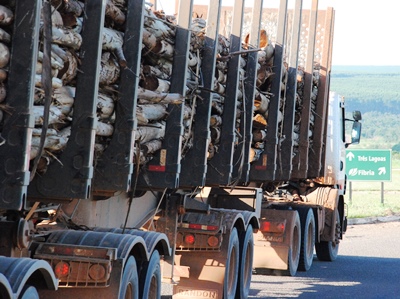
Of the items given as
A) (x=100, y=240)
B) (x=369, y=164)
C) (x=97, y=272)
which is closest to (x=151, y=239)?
(x=100, y=240)

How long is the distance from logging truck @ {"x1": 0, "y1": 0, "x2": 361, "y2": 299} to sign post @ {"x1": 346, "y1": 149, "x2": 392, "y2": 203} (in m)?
17.1

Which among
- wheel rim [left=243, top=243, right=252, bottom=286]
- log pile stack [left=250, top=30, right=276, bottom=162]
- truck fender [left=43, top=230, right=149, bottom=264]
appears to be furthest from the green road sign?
truck fender [left=43, top=230, right=149, bottom=264]

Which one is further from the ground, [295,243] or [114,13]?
[114,13]

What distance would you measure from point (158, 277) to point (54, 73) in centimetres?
286

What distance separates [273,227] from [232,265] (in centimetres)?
358

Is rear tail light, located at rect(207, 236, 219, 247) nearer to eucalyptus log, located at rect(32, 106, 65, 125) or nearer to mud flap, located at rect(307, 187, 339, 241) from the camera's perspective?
eucalyptus log, located at rect(32, 106, 65, 125)

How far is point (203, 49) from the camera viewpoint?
9.97 metres

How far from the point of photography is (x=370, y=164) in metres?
32.6

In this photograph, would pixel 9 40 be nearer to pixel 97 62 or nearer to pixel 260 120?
pixel 97 62

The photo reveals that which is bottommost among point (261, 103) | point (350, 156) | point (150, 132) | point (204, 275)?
point (204, 275)

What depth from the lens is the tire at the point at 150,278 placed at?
27.5 ft

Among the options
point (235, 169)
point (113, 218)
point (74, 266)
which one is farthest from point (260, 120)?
point (74, 266)

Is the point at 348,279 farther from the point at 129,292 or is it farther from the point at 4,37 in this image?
the point at 4,37

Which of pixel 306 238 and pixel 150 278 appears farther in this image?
pixel 306 238
